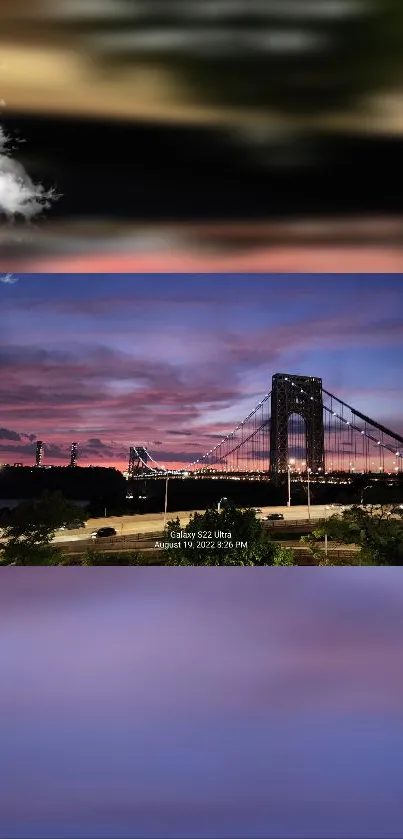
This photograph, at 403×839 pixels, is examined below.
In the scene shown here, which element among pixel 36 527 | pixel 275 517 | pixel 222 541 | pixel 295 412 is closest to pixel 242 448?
pixel 295 412

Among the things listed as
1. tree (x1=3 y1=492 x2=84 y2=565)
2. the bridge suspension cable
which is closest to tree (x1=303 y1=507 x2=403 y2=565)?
the bridge suspension cable

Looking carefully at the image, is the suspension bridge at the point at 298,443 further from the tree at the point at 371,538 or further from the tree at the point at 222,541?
the tree at the point at 371,538

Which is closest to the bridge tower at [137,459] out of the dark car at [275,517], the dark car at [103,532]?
the dark car at [103,532]

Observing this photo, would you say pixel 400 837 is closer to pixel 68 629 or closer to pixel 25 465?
pixel 68 629

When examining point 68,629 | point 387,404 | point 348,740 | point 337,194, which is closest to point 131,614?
point 68,629

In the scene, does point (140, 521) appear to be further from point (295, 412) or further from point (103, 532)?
point (295, 412)

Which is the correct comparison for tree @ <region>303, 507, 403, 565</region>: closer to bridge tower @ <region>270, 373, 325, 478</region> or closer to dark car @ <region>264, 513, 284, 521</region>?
dark car @ <region>264, 513, 284, 521</region>

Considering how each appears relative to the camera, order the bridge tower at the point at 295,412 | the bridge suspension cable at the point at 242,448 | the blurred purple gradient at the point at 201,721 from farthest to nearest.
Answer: the bridge suspension cable at the point at 242,448 → the bridge tower at the point at 295,412 → the blurred purple gradient at the point at 201,721
